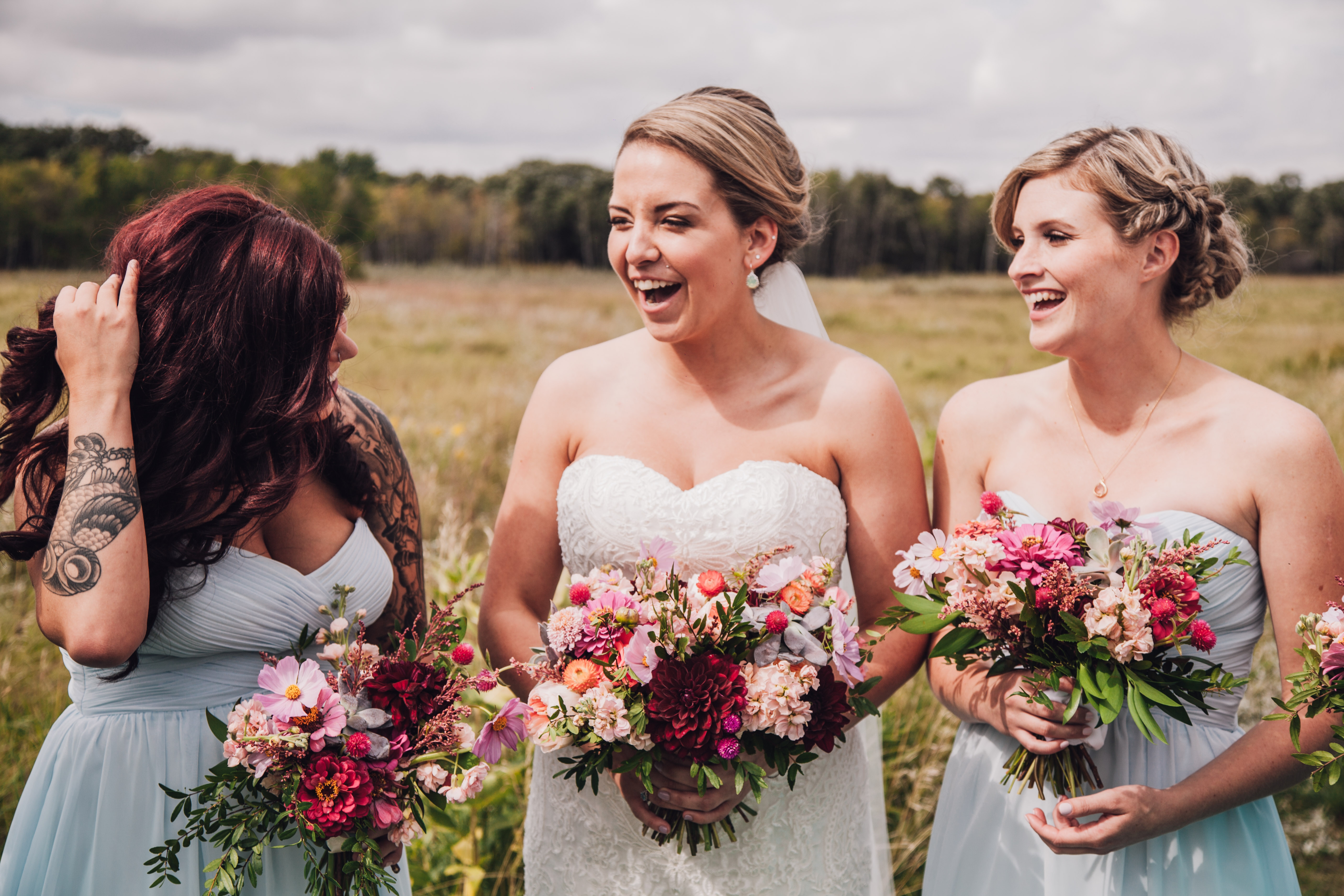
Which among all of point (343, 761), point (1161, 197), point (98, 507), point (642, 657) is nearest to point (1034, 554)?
point (642, 657)

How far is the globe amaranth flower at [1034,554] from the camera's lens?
7.46 ft

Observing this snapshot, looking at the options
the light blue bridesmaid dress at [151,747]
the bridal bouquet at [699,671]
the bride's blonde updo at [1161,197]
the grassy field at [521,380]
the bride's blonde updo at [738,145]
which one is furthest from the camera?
the grassy field at [521,380]

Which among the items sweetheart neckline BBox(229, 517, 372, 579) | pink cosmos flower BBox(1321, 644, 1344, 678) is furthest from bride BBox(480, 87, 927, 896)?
pink cosmos flower BBox(1321, 644, 1344, 678)

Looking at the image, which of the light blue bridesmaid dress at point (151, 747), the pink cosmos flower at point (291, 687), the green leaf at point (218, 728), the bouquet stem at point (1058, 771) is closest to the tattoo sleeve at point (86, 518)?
the light blue bridesmaid dress at point (151, 747)

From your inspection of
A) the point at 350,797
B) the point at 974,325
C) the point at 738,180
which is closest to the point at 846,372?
the point at 738,180

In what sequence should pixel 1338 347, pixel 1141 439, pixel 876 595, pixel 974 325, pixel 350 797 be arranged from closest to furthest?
pixel 350 797, pixel 1141 439, pixel 876 595, pixel 1338 347, pixel 974 325

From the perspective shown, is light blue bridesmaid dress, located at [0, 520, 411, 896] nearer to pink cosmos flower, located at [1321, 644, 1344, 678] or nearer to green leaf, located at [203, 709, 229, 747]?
green leaf, located at [203, 709, 229, 747]

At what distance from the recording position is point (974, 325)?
27188 mm

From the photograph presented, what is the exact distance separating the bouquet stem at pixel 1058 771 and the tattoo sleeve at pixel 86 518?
2.59 meters

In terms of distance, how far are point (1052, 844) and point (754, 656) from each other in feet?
3.64

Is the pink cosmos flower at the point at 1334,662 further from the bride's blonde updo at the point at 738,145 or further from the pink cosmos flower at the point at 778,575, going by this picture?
the bride's blonde updo at the point at 738,145

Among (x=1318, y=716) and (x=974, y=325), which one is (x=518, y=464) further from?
(x=974, y=325)

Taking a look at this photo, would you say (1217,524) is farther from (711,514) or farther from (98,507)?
(98,507)

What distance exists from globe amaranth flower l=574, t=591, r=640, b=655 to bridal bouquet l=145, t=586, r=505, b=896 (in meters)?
0.28
